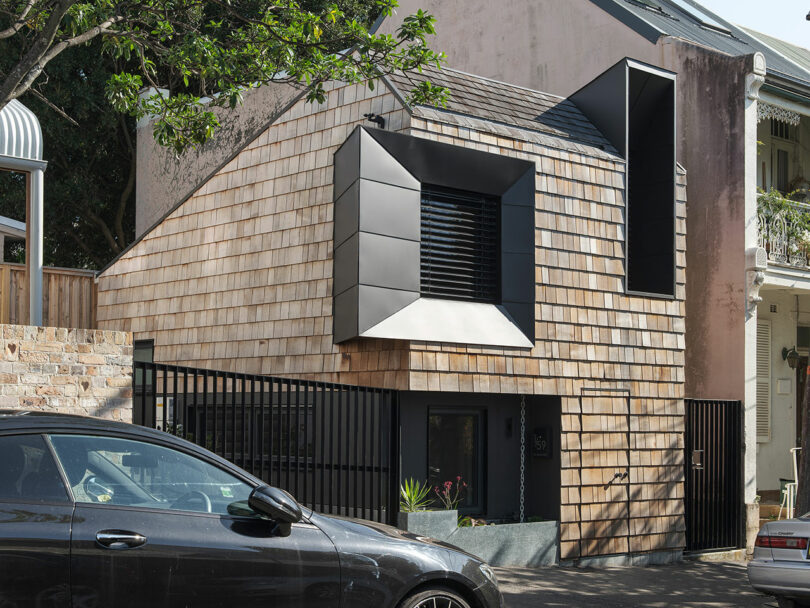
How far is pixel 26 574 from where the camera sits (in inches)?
172

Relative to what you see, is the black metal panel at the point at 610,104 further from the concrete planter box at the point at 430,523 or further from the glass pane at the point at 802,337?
the glass pane at the point at 802,337

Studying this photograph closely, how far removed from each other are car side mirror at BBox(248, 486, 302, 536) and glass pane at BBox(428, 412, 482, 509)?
6.80m

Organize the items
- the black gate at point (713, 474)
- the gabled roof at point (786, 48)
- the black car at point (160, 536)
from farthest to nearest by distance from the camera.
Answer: the gabled roof at point (786, 48) < the black gate at point (713, 474) < the black car at point (160, 536)

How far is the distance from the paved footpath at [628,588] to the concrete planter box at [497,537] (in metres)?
0.18

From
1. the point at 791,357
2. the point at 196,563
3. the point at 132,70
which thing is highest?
the point at 132,70

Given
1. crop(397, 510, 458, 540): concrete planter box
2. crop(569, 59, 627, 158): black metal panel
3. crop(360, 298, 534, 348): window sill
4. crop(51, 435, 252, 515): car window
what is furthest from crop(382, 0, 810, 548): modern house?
crop(51, 435, 252, 515): car window

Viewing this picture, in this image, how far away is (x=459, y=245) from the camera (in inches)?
455

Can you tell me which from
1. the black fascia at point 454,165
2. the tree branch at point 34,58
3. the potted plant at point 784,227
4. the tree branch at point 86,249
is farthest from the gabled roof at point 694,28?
the tree branch at point 86,249

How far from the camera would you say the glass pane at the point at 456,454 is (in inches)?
469

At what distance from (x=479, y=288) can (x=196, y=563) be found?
7.28 meters

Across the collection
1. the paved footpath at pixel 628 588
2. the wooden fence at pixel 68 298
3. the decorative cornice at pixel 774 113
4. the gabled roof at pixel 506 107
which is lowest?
the paved footpath at pixel 628 588

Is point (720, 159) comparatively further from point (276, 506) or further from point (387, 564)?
point (276, 506)

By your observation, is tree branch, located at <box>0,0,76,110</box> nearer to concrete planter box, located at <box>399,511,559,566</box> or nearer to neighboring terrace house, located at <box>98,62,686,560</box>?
neighboring terrace house, located at <box>98,62,686,560</box>

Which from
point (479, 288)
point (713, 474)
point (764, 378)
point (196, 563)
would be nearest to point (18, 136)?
point (479, 288)
